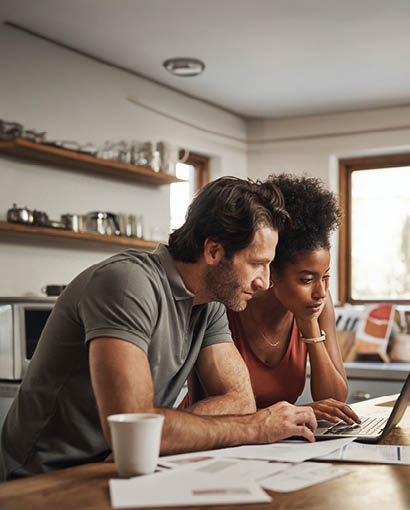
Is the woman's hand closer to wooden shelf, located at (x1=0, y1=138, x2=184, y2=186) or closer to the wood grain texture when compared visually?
the wood grain texture

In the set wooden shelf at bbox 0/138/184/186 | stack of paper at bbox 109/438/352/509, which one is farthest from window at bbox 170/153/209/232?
stack of paper at bbox 109/438/352/509

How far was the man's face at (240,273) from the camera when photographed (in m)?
1.54

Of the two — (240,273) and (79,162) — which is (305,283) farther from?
(79,162)

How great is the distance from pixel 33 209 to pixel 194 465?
2724mm

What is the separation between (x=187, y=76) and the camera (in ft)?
14.2

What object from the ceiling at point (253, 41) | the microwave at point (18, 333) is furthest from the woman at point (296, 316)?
the ceiling at point (253, 41)

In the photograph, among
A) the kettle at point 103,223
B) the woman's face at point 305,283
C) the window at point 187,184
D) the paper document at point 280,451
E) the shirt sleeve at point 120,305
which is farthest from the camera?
the window at point 187,184

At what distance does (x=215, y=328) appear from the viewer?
1.63 metres

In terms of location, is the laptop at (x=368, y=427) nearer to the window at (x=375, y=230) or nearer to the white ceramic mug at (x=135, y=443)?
the white ceramic mug at (x=135, y=443)

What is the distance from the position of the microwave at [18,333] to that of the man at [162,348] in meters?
1.51

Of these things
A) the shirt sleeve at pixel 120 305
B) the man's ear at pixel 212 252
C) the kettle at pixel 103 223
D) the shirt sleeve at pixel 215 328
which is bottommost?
the shirt sleeve at pixel 215 328

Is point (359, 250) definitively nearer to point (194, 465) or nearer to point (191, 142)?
point (191, 142)

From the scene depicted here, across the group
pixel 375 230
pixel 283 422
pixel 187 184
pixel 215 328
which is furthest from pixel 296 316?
pixel 375 230

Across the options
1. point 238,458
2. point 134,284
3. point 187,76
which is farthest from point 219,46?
point 238,458
